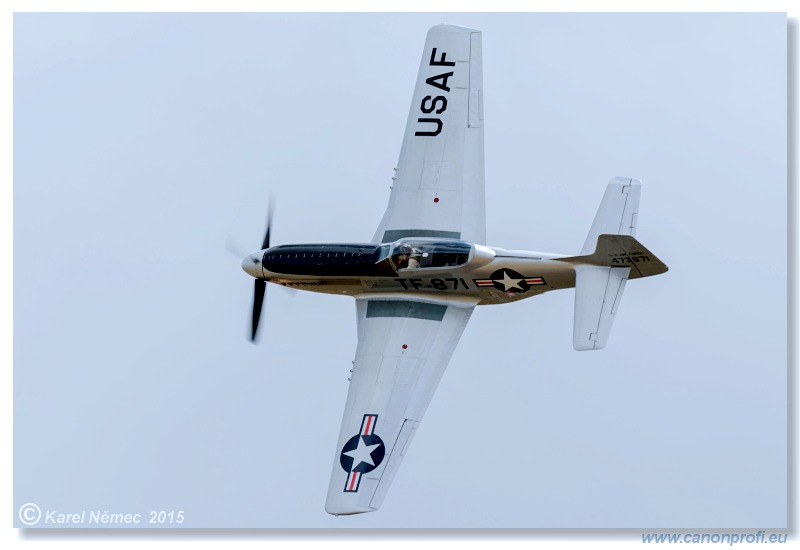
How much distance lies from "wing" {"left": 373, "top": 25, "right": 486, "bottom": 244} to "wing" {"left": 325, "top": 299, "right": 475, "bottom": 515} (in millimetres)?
1556

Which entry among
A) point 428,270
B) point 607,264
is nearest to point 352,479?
point 428,270

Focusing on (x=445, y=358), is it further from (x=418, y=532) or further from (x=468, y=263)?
(x=418, y=532)

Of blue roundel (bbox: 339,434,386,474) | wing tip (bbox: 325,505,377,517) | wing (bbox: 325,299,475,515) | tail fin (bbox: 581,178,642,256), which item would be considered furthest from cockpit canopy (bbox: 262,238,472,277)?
wing tip (bbox: 325,505,377,517)

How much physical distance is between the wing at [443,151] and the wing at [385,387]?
1.56 meters

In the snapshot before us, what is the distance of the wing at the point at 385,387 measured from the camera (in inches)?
1007

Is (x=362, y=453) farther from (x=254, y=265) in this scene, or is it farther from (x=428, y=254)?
(x=254, y=265)

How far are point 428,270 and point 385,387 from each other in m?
2.24

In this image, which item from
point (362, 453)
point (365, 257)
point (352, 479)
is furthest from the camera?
point (365, 257)

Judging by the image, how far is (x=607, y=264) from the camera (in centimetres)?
2684

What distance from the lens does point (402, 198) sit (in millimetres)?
29219

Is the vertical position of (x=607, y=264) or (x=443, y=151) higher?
(x=443, y=151)

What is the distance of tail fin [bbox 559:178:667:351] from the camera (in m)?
26.1

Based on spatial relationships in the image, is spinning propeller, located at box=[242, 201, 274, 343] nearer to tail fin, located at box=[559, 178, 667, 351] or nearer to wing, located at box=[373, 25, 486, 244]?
wing, located at box=[373, 25, 486, 244]

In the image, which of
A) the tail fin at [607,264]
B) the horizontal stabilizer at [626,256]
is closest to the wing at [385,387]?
the tail fin at [607,264]
